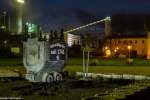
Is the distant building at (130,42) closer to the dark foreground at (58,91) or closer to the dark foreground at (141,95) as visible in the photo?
the dark foreground at (58,91)

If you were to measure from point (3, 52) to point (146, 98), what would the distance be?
298 ft

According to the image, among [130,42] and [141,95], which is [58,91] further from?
[130,42]

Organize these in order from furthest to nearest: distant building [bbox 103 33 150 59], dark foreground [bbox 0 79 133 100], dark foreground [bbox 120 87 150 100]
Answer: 1. distant building [bbox 103 33 150 59]
2. dark foreground [bbox 0 79 133 100]
3. dark foreground [bbox 120 87 150 100]

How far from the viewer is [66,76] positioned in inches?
1211

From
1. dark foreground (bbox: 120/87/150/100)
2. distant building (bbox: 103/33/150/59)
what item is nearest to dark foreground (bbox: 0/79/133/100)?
dark foreground (bbox: 120/87/150/100)

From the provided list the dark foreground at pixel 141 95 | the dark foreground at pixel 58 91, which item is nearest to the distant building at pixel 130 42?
the dark foreground at pixel 58 91

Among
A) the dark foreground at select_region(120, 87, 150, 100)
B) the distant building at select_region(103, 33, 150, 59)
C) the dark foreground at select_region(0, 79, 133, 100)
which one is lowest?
the dark foreground at select_region(0, 79, 133, 100)

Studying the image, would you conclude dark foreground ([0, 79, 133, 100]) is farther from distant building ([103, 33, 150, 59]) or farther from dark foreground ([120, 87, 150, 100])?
distant building ([103, 33, 150, 59])

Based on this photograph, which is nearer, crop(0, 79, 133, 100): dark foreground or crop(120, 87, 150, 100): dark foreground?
crop(120, 87, 150, 100): dark foreground

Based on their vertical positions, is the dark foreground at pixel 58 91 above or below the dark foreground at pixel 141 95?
below

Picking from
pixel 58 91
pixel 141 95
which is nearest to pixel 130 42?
pixel 58 91

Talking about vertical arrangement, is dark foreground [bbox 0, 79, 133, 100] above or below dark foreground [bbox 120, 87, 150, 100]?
below

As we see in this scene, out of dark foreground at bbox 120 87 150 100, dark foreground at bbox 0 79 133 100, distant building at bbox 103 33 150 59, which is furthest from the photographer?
distant building at bbox 103 33 150 59

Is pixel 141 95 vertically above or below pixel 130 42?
below
